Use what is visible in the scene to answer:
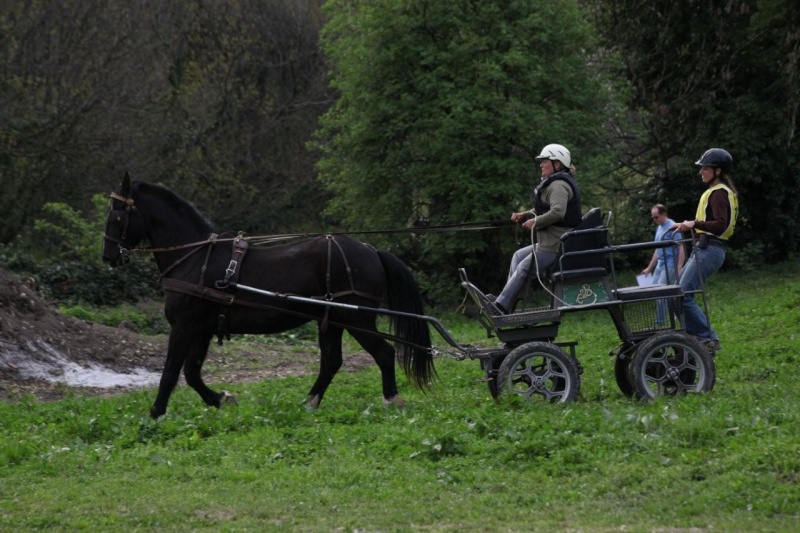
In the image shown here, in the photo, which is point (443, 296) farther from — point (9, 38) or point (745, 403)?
point (745, 403)

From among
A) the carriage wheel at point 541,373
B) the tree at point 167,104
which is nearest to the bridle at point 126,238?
the carriage wheel at point 541,373

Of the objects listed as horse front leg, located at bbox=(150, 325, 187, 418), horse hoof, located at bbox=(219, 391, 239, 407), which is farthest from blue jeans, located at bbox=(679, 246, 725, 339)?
horse front leg, located at bbox=(150, 325, 187, 418)

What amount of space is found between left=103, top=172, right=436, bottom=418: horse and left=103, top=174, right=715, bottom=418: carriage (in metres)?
0.01

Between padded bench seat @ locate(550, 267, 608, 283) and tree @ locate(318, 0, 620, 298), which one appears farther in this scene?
tree @ locate(318, 0, 620, 298)

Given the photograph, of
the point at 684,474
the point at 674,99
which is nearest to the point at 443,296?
the point at 674,99

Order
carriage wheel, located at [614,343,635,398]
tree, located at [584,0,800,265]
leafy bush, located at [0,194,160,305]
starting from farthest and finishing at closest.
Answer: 1. tree, located at [584,0,800,265]
2. leafy bush, located at [0,194,160,305]
3. carriage wheel, located at [614,343,635,398]

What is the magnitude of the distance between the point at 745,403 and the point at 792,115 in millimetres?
20097

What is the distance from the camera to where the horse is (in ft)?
36.9

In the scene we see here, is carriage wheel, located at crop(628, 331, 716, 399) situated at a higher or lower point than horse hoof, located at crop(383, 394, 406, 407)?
higher

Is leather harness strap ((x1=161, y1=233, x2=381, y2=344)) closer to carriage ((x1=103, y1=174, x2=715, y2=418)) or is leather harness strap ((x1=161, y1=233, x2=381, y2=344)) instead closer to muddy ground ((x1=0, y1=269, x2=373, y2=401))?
carriage ((x1=103, y1=174, x2=715, y2=418))

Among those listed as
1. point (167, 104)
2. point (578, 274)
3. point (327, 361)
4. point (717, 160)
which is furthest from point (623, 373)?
point (167, 104)

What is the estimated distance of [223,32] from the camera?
32.0 meters

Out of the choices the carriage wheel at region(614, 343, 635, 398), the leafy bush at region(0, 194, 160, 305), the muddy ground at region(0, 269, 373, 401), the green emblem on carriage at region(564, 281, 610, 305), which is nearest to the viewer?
the green emblem on carriage at region(564, 281, 610, 305)

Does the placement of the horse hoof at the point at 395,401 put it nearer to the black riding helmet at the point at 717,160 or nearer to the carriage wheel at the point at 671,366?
the carriage wheel at the point at 671,366
